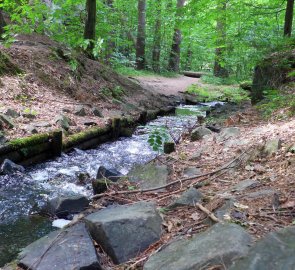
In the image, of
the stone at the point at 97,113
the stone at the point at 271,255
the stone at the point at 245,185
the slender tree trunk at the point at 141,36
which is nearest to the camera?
the stone at the point at 271,255

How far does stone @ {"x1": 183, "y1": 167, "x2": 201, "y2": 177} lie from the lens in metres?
4.69

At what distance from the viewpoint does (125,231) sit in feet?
9.89

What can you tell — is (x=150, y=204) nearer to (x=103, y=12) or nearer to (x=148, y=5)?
(x=103, y=12)

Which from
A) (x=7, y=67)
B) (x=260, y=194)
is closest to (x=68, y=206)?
(x=260, y=194)

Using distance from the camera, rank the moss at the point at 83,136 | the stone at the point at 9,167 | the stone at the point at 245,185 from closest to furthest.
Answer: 1. the stone at the point at 245,185
2. the stone at the point at 9,167
3. the moss at the point at 83,136

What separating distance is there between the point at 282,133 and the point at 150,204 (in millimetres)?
2570

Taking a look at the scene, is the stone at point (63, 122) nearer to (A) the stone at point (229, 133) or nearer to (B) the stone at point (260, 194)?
(A) the stone at point (229, 133)

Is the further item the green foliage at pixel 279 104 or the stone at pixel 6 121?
the stone at pixel 6 121

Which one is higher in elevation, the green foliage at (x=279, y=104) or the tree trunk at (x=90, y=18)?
the tree trunk at (x=90, y=18)

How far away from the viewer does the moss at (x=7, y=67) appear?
8586 millimetres

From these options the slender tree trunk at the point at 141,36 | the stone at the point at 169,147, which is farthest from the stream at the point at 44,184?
the slender tree trunk at the point at 141,36

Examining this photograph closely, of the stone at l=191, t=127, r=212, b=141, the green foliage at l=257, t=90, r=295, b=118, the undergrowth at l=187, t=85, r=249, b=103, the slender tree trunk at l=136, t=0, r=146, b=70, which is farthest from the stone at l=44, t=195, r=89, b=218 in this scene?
the slender tree trunk at l=136, t=0, r=146, b=70

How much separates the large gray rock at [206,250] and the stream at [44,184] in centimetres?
167

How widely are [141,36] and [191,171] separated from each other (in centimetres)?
1814
